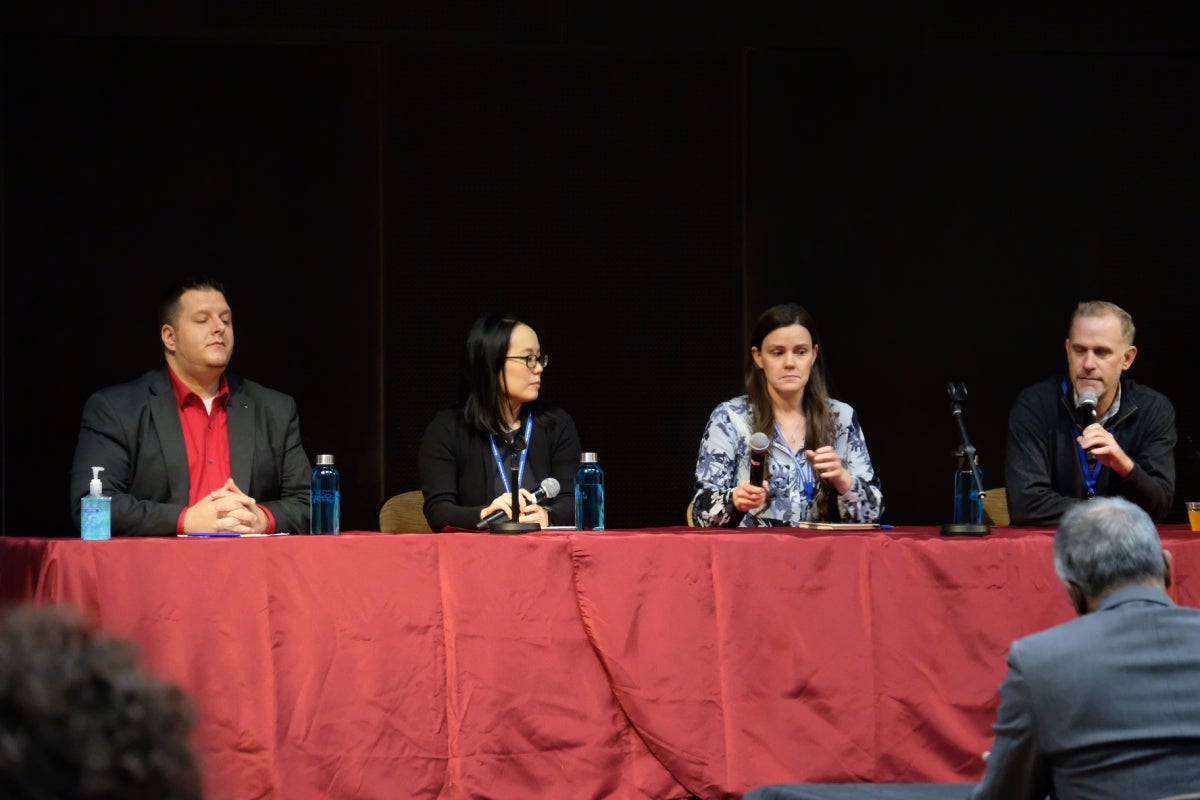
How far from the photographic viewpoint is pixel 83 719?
69 cm

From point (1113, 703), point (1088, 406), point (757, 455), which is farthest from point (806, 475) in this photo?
point (1113, 703)

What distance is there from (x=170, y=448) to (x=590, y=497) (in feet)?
3.91

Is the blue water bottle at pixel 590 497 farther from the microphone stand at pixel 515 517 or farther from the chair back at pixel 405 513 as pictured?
the chair back at pixel 405 513

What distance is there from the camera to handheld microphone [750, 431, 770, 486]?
3578mm

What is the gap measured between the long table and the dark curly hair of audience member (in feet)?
7.88

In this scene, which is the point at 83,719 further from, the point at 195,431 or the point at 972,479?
the point at 195,431

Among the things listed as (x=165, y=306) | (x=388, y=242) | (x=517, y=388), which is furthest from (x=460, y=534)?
(x=388, y=242)

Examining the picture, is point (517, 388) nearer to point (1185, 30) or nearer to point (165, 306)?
point (165, 306)

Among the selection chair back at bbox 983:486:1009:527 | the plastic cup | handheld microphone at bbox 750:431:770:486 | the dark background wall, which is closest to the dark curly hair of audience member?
handheld microphone at bbox 750:431:770:486

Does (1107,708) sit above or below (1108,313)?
below

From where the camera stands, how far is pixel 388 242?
17.3ft

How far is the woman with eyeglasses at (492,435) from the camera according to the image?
414 centimetres

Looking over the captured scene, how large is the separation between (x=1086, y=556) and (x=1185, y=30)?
167 inches

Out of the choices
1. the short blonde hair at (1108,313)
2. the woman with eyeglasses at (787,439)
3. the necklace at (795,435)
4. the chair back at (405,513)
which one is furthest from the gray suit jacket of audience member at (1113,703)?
the chair back at (405,513)
